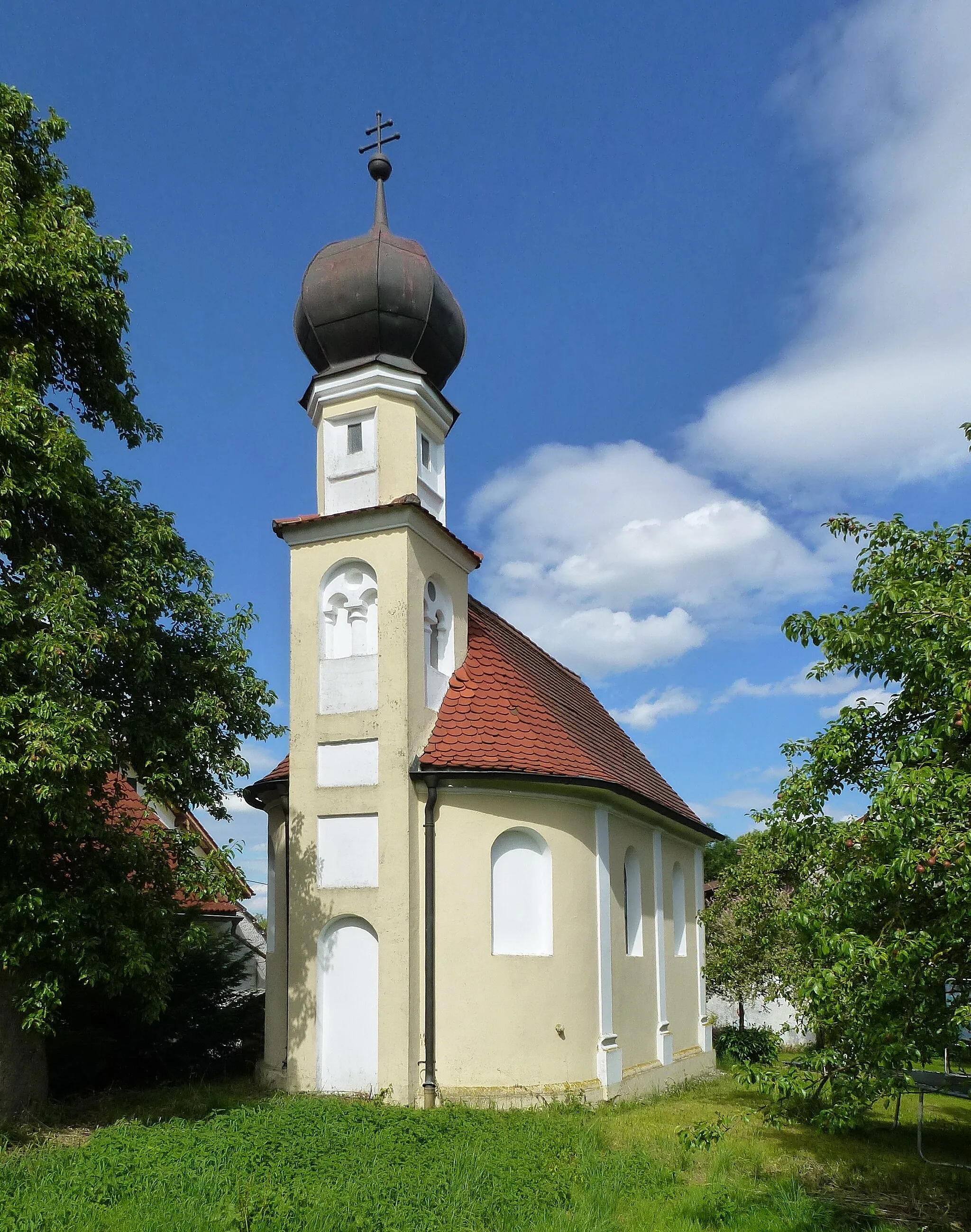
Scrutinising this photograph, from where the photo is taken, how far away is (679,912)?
66.3 feet

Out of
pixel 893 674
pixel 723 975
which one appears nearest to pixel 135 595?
pixel 893 674

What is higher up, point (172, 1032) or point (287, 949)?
point (287, 949)

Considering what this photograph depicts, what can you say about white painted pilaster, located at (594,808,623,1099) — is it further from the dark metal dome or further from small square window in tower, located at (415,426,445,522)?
the dark metal dome

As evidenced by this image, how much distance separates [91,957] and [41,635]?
3.22 m

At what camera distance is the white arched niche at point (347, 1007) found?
13.3m

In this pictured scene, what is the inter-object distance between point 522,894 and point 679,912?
7080 mm

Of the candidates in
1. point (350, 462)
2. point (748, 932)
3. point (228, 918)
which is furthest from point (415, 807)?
point (228, 918)

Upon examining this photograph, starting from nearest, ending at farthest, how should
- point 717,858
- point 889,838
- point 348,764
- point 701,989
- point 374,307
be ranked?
point 889,838 → point 348,764 → point 374,307 → point 701,989 → point 717,858

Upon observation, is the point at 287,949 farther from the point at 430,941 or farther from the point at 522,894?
the point at 522,894

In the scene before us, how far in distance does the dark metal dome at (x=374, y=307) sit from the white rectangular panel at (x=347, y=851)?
6918 mm

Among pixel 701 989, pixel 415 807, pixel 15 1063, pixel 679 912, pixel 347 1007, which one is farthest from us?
pixel 701 989

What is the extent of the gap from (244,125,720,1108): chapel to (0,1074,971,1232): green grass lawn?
1.70 meters

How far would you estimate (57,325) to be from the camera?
11.4 m

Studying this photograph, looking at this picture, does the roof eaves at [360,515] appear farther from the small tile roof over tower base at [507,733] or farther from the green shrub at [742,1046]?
the green shrub at [742,1046]
